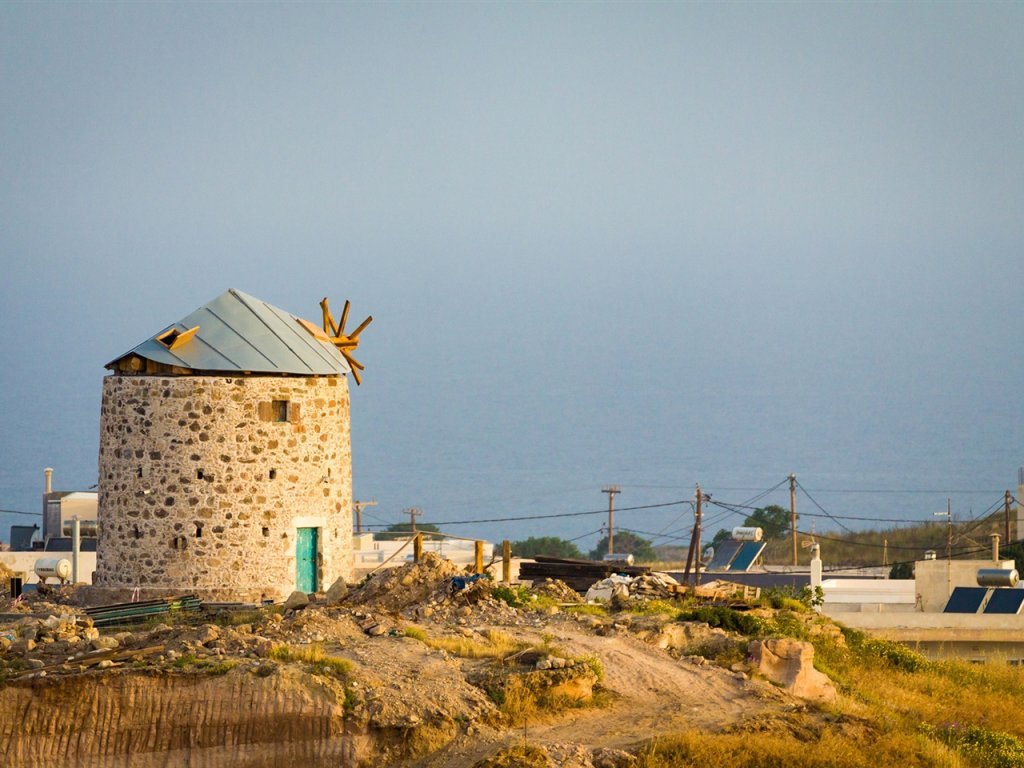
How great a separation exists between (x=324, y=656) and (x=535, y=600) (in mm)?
5996

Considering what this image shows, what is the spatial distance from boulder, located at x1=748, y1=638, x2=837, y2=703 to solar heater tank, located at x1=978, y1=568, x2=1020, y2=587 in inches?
604

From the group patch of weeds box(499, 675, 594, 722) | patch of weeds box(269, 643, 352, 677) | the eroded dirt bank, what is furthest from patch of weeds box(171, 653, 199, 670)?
patch of weeds box(499, 675, 594, 722)

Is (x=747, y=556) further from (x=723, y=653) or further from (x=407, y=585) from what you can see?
(x=723, y=653)

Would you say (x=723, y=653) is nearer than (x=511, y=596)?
Yes

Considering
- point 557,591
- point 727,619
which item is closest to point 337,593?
point 557,591

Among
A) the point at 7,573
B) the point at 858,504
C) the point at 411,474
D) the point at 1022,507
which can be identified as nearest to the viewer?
the point at 7,573

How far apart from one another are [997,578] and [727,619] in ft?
49.2

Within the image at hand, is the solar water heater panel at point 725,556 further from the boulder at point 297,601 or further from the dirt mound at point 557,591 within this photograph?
the boulder at point 297,601

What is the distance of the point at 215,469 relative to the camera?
31469 mm

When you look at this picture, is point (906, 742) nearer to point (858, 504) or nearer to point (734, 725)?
point (734, 725)

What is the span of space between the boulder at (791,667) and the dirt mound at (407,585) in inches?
220

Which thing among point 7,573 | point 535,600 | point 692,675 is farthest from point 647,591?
point 7,573

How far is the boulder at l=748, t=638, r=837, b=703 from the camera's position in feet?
83.7

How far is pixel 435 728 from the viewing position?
2203 cm
